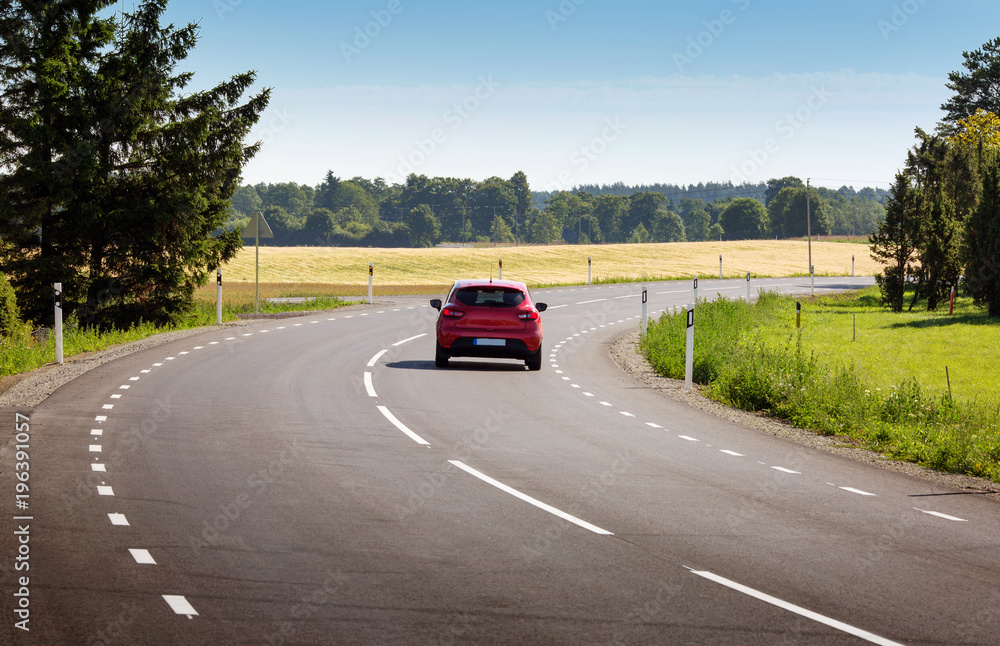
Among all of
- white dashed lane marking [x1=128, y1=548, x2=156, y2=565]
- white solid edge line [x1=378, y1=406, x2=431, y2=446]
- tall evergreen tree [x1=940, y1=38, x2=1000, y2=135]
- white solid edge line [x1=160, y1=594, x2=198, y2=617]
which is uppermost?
tall evergreen tree [x1=940, y1=38, x2=1000, y2=135]

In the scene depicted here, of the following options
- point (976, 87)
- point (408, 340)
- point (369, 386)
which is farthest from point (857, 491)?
point (976, 87)

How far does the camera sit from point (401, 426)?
12242 millimetres

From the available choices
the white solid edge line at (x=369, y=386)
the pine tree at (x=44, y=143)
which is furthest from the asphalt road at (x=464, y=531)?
the pine tree at (x=44, y=143)

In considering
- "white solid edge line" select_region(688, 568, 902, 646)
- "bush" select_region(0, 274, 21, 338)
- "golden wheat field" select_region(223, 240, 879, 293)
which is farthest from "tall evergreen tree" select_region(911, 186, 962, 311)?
"white solid edge line" select_region(688, 568, 902, 646)

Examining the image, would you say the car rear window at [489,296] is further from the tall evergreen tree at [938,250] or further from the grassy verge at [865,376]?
the tall evergreen tree at [938,250]

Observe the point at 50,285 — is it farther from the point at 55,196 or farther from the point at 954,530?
the point at 954,530

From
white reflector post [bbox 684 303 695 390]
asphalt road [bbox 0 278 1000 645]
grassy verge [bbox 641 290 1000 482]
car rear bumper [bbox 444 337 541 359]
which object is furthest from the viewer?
car rear bumper [bbox 444 337 541 359]

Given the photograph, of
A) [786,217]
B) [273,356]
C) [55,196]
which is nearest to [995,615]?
[273,356]

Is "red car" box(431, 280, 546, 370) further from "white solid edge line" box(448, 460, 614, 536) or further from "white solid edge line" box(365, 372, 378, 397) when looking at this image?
"white solid edge line" box(448, 460, 614, 536)

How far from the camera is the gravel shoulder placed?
9.75m

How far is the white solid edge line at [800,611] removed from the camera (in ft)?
16.8

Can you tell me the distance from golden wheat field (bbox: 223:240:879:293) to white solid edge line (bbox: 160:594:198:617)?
59.2m

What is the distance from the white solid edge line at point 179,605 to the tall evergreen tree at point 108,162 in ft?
73.4

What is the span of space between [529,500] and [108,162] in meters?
22.7
